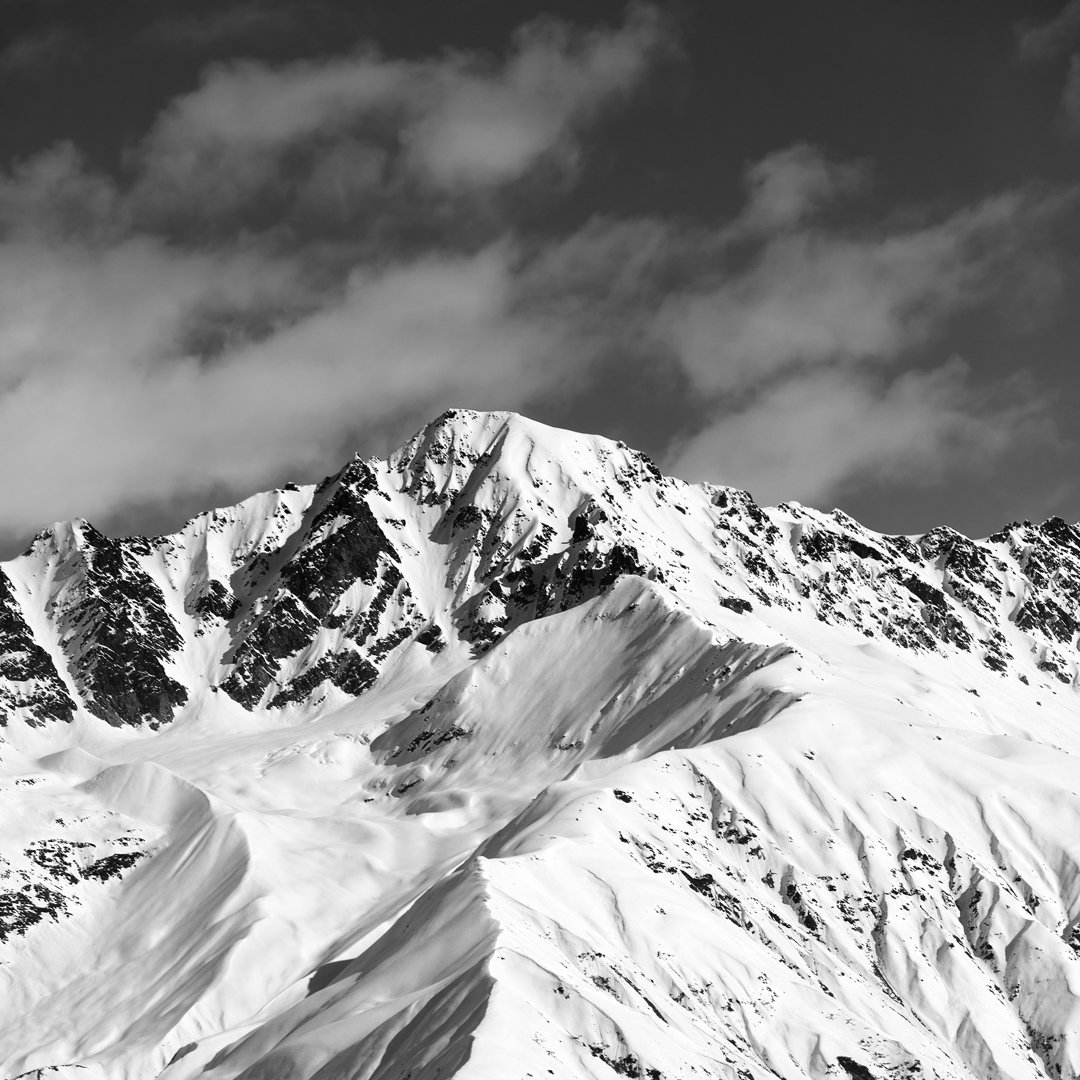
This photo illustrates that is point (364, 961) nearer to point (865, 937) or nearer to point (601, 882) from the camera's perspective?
point (601, 882)

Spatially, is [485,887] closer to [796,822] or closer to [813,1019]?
[813,1019]

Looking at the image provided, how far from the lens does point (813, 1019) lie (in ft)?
504

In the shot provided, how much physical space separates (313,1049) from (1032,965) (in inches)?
3612

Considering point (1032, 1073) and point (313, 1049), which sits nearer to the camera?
point (313, 1049)

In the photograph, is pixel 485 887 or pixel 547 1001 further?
pixel 485 887

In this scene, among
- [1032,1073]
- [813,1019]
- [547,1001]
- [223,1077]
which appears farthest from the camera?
[1032,1073]

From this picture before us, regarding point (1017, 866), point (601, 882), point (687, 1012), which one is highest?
point (1017, 866)

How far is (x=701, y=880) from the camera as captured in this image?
17712 centimetres

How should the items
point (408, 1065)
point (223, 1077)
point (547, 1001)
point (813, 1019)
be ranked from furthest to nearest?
1. point (813, 1019)
2. point (223, 1077)
3. point (547, 1001)
4. point (408, 1065)

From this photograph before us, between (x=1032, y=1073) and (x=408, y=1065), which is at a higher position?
(x=1032, y=1073)

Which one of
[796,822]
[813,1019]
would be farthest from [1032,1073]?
[796,822]

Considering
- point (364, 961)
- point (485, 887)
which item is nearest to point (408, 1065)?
point (485, 887)

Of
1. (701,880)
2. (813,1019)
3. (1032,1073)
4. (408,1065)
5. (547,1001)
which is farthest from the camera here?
(701,880)

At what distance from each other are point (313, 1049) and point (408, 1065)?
15650 millimetres
